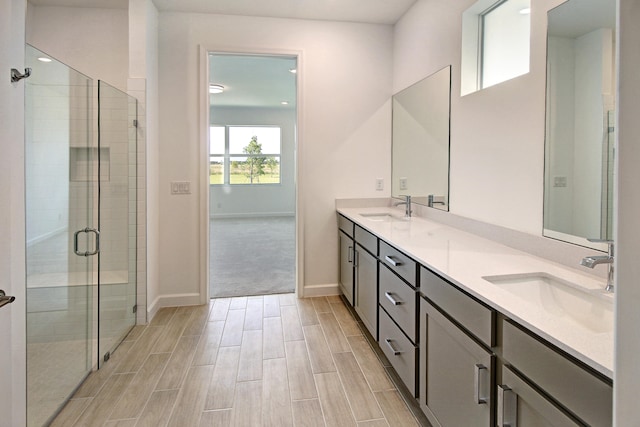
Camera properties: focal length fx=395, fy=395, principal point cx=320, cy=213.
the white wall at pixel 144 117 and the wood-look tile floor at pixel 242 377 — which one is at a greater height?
the white wall at pixel 144 117

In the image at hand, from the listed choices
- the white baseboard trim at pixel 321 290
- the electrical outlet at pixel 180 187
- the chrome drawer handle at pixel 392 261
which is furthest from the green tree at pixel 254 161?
the chrome drawer handle at pixel 392 261

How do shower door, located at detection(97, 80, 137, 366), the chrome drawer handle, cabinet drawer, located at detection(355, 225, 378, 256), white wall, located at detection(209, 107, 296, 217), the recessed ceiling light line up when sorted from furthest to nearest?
white wall, located at detection(209, 107, 296, 217), the recessed ceiling light, cabinet drawer, located at detection(355, 225, 378, 256), shower door, located at detection(97, 80, 137, 366), the chrome drawer handle

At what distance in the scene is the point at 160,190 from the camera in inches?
136

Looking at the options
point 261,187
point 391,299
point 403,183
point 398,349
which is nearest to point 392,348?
point 398,349

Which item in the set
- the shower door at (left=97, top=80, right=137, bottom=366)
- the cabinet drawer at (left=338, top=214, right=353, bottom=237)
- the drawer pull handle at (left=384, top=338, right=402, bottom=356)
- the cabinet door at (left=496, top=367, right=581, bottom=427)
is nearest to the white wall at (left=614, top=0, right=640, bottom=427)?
the cabinet door at (left=496, top=367, right=581, bottom=427)

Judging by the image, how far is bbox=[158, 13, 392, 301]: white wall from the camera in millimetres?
3432

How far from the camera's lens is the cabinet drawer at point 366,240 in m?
2.60

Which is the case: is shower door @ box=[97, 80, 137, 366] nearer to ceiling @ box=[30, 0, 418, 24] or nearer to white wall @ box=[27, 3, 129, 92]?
white wall @ box=[27, 3, 129, 92]

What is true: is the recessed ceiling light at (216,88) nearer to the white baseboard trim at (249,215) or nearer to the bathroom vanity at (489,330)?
the white baseboard trim at (249,215)

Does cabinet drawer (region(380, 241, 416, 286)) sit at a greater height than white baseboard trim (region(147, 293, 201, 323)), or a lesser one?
greater

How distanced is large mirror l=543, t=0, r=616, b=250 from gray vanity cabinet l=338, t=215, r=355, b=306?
1.64 metres

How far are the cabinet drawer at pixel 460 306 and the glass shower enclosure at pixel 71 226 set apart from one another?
1735 millimetres

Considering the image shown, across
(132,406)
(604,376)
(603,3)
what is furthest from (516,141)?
(132,406)

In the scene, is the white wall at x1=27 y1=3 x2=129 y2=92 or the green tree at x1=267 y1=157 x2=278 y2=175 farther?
the green tree at x1=267 y1=157 x2=278 y2=175
